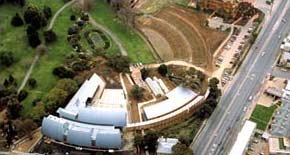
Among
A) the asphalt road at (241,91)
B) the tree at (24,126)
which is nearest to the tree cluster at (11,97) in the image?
the tree at (24,126)

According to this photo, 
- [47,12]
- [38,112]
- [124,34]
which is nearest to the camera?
[38,112]

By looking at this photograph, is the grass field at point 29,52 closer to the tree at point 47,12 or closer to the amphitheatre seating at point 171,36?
the tree at point 47,12

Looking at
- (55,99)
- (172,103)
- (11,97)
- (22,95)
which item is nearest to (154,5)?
(172,103)

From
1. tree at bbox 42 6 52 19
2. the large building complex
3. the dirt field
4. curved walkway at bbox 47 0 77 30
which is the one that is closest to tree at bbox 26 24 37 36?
curved walkway at bbox 47 0 77 30

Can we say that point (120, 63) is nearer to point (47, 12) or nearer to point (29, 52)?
point (29, 52)

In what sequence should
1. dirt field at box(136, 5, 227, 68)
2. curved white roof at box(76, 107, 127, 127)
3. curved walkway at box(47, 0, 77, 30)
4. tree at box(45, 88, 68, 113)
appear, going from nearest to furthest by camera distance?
curved white roof at box(76, 107, 127, 127) → tree at box(45, 88, 68, 113) → dirt field at box(136, 5, 227, 68) → curved walkway at box(47, 0, 77, 30)

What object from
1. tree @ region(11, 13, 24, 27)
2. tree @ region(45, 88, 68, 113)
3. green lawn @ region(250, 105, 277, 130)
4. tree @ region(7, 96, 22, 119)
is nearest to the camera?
tree @ region(7, 96, 22, 119)

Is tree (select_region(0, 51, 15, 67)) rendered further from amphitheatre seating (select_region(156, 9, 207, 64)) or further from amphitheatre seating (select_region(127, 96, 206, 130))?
amphitheatre seating (select_region(156, 9, 207, 64))

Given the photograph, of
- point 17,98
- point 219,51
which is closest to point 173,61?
point 219,51

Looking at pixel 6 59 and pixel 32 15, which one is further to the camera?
pixel 32 15
